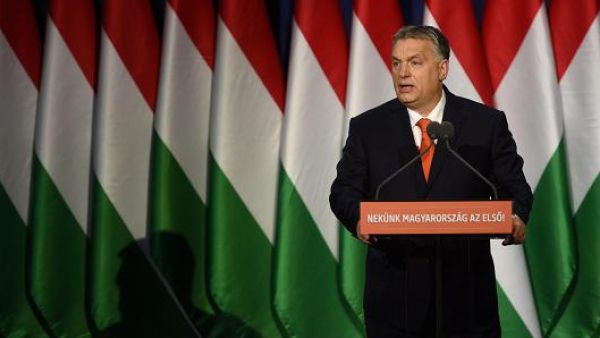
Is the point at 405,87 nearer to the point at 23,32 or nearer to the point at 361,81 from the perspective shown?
the point at 361,81

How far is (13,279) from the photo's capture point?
3969mm

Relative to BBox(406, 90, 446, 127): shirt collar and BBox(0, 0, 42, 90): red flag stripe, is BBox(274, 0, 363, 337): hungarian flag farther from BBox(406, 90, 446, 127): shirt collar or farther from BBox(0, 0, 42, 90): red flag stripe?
BBox(406, 90, 446, 127): shirt collar

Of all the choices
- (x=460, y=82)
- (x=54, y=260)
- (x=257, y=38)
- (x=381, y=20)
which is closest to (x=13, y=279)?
(x=54, y=260)

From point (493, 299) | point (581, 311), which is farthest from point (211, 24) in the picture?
point (493, 299)

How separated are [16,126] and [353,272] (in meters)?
1.58

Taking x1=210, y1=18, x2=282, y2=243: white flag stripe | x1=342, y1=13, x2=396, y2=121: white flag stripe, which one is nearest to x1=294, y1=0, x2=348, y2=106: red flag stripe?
x1=342, y1=13, x2=396, y2=121: white flag stripe

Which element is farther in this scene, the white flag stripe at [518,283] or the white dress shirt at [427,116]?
the white flag stripe at [518,283]

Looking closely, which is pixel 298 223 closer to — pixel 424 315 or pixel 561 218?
pixel 561 218

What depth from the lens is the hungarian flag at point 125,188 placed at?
3.86 meters

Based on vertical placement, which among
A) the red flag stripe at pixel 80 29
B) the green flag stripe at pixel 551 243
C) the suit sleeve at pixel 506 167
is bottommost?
the green flag stripe at pixel 551 243

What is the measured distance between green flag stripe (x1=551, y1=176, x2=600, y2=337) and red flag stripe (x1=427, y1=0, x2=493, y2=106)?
0.57m

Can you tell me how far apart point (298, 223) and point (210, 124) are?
54 cm

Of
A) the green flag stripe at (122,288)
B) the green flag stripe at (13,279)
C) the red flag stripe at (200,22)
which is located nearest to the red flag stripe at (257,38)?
the red flag stripe at (200,22)

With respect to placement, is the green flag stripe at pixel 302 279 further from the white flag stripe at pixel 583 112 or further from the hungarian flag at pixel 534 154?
the white flag stripe at pixel 583 112
